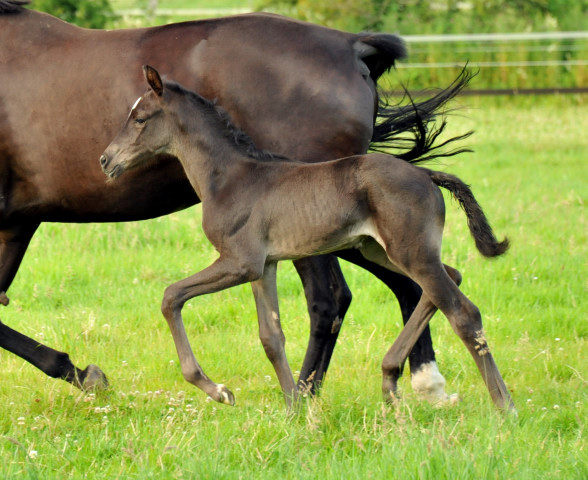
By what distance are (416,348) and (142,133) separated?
5.71ft

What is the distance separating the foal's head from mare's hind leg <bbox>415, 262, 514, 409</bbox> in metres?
1.34

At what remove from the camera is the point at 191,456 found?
11.1ft

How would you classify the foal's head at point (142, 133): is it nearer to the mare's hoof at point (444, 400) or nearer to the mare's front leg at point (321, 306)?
the mare's front leg at point (321, 306)

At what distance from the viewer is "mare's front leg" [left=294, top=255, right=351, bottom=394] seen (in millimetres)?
4453

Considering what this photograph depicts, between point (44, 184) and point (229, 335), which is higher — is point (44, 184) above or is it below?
above

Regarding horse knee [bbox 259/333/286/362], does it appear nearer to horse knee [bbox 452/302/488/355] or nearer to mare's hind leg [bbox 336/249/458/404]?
mare's hind leg [bbox 336/249/458/404]

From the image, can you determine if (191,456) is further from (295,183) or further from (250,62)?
(250,62)

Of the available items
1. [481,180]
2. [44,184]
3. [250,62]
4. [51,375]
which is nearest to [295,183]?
[250,62]

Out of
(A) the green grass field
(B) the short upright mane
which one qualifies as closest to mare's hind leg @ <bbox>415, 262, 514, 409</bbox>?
(A) the green grass field

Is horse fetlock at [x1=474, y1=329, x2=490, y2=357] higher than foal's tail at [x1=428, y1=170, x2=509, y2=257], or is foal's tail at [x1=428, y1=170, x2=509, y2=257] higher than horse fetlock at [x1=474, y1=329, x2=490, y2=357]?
foal's tail at [x1=428, y1=170, x2=509, y2=257]

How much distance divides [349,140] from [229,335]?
66.2 inches

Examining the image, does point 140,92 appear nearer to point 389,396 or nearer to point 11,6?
point 11,6

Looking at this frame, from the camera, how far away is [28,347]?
4.64 m

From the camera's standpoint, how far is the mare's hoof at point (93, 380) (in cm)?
445
